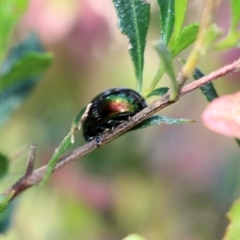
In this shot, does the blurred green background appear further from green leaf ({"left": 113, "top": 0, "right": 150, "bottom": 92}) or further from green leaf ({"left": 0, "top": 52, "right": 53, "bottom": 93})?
green leaf ({"left": 113, "top": 0, "right": 150, "bottom": 92})

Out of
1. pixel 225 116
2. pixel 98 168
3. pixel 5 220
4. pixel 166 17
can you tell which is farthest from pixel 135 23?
pixel 98 168

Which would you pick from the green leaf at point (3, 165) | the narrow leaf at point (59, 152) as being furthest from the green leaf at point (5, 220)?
the narrow leaf at point (59, 152)

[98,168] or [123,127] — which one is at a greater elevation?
[123,127]

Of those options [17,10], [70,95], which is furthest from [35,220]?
[17,10]

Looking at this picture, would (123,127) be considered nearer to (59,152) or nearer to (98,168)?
(59,152)

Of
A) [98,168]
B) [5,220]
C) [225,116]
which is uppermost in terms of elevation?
[225,116]

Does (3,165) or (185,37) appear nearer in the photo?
(185,37)
